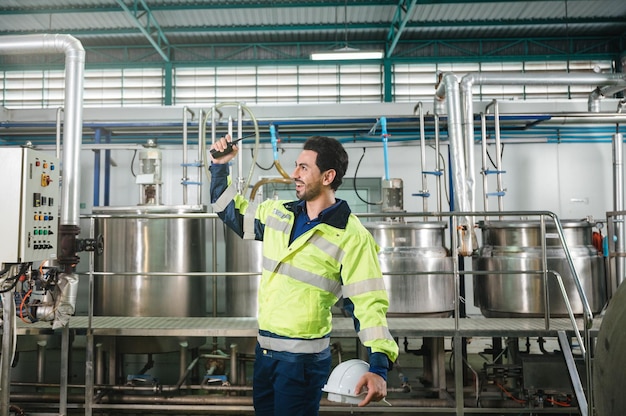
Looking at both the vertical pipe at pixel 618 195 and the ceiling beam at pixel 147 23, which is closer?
the vertical pipe at pixel 618 195

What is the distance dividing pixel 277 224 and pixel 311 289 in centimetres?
29

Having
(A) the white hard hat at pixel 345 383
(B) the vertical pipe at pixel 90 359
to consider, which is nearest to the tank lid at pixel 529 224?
(A) the white hard hat at pixel 345 383

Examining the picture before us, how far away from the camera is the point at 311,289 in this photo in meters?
1.60

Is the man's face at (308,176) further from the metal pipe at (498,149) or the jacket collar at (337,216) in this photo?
the metal pipe at (498,149)

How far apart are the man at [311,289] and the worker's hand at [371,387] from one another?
83 millimetres

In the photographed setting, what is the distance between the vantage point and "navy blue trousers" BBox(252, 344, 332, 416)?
1573 mm

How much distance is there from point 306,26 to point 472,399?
23.1 feet

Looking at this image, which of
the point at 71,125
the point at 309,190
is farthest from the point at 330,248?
the point at 71,125

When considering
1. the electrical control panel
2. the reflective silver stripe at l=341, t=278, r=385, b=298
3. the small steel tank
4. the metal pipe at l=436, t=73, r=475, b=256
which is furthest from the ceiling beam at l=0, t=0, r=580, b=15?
the reflective silver stripe at l=341, t=278, r=385, b=298

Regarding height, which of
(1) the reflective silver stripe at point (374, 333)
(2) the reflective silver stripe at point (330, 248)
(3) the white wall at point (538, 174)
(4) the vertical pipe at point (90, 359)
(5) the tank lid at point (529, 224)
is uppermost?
(3) the white wall at point (538, 174)

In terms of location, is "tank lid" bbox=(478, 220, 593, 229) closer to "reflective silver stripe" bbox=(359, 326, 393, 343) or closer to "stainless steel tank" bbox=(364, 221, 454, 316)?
"stainless steel tank" bbox=(364, 221, 454, 316)

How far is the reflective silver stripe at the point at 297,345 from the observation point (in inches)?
62.5

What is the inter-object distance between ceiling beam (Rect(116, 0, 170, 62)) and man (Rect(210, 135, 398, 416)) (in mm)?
A: 6657

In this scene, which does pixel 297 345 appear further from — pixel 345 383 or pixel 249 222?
pixel 249 222
